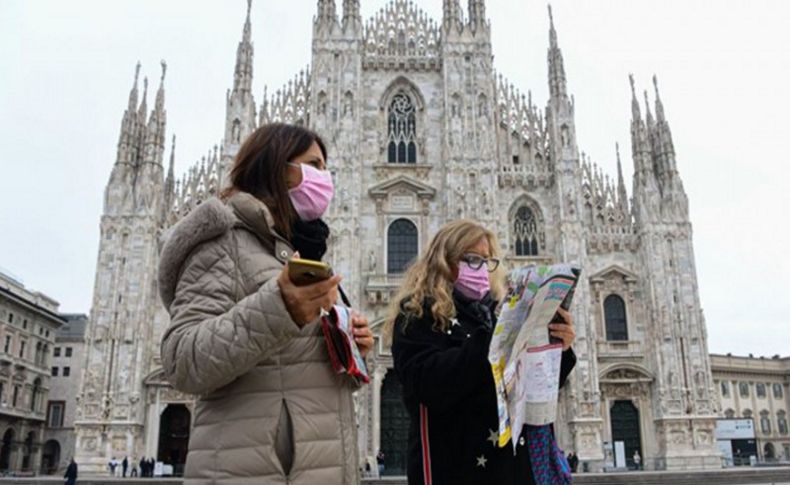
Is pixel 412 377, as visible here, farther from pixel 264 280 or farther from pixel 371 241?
pixel 371 241

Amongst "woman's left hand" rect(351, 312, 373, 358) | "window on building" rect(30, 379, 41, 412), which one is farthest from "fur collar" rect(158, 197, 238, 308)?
"window on building" rect(30, 379, 41, 412)

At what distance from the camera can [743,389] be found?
183ft

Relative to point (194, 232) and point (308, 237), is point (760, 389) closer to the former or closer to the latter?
point (308, 237)

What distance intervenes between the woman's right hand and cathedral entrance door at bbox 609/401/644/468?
2616 cm

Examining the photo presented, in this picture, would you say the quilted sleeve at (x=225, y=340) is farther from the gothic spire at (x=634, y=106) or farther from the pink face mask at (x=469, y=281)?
the gothic spire at (x=634, y=106)

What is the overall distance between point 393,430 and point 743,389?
142ft

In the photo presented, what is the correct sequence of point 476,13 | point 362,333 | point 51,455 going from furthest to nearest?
point 51,455
point 476,13
point 362,333

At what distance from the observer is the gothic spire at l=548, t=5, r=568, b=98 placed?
2883 cm

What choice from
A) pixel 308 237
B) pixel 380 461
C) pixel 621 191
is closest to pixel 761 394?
pixel 621 191

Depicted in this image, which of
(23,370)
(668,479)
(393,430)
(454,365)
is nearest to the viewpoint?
(454,365)

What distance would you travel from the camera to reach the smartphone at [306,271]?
2.10 meters

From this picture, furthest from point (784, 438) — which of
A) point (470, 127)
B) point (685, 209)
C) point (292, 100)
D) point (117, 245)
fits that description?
point (117, 245)

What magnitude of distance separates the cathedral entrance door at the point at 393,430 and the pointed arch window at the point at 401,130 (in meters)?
9.67

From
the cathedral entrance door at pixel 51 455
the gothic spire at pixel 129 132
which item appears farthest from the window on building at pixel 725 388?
the cathedral entrance door at pixel 51 455
